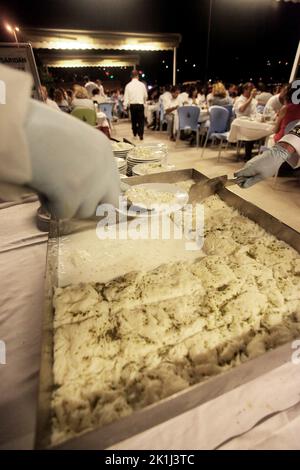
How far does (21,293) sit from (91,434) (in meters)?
0.93

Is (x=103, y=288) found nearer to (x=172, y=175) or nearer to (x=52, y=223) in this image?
(x=52, y=223)

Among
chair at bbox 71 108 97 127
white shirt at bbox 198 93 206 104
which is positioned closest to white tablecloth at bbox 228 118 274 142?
chair at bbox 71 108 97 127

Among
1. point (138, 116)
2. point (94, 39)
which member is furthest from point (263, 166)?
point (94, 39)

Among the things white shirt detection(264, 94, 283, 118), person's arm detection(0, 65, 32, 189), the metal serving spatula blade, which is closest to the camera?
person's arm detection(0, 65, 32, 189)

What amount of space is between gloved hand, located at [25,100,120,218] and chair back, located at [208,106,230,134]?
607cm

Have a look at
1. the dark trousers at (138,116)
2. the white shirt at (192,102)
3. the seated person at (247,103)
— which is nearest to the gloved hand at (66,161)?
the seated person at (247,103)

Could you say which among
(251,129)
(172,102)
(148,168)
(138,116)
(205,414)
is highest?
(172,102)

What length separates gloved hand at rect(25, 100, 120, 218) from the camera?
0.65m

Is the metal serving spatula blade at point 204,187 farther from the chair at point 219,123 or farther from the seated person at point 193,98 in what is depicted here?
the seated person at point 193,98

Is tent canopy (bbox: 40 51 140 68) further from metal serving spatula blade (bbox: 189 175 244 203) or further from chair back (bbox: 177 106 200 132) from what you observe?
metal serving spatula blade (bbox: 189 175 244 203)

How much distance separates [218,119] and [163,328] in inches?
247

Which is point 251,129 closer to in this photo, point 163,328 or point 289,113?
point 289,113

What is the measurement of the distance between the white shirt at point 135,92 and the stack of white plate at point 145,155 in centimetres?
630

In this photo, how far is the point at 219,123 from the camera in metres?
6.12
